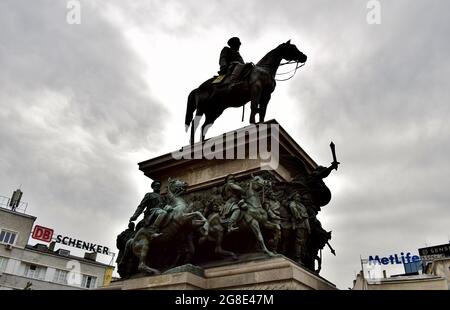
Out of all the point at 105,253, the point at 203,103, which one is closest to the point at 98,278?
the point at 105,253

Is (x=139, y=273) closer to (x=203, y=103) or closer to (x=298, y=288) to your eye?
(x=298, y=288)

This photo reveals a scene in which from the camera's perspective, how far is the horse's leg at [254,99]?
10.4 m

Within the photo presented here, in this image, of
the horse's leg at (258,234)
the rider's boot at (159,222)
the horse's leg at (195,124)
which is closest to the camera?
the horse's leg at (258,234)

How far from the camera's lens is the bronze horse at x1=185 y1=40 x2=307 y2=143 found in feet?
34.5

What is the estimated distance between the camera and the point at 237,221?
824cm

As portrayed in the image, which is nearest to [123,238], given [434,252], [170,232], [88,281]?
[170,232]

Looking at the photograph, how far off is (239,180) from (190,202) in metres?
1.32

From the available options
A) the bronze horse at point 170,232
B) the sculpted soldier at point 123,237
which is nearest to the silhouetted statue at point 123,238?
the sculpted soldier at point 123,237

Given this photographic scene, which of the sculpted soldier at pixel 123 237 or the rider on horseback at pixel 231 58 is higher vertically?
the rider on horseback at pixel 231 58

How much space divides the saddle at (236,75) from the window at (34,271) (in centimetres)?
3304

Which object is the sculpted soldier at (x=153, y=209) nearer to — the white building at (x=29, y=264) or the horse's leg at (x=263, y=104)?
the horse's leg at (x=263, y=104)

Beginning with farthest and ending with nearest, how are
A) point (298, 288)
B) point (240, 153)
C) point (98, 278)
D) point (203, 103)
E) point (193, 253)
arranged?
point (98, 278), point (203, 103), point (240, 153), point (193, 253), point (298, 288)

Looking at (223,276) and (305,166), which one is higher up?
(305,166)

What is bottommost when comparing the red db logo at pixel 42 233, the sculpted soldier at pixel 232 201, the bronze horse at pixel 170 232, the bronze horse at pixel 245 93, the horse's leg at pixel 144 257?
the horse's leg at pixel 144 257
